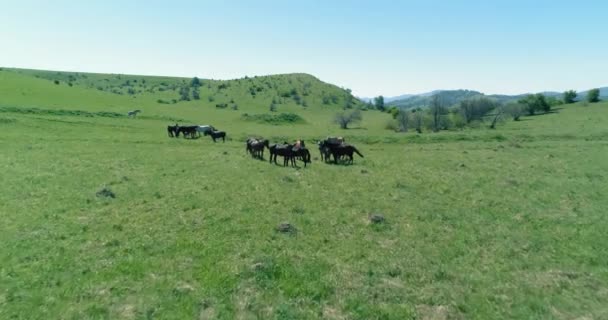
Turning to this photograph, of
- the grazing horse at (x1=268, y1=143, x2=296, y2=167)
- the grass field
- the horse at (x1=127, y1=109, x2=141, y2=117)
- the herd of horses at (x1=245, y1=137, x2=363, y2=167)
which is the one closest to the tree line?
the horse at (x1=127, y1=109, x2=141, y2=117)

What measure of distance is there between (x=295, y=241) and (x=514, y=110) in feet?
283

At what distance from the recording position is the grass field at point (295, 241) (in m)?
9.12

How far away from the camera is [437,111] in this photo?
77.8 m

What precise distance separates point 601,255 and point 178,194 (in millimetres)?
16315

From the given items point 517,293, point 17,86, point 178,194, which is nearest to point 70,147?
point 178,194

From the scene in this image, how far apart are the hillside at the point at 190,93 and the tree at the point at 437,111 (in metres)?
40.4

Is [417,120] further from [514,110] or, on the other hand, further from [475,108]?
[514,110]

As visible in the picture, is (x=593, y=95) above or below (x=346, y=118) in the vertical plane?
above

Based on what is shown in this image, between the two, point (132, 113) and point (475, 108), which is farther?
point (475, 108)

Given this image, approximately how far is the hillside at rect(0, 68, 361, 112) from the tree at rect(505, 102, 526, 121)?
51.0 metres

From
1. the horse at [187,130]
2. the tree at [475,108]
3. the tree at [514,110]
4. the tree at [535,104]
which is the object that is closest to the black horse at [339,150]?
the horse at [187,130]

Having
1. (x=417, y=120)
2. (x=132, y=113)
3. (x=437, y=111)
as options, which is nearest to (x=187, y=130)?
(x=132, y=113)

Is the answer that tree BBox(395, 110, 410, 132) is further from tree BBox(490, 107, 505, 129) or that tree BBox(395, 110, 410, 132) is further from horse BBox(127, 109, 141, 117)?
horse BBox(127, 109, 141, 117)

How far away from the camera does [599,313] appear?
29.4ft
